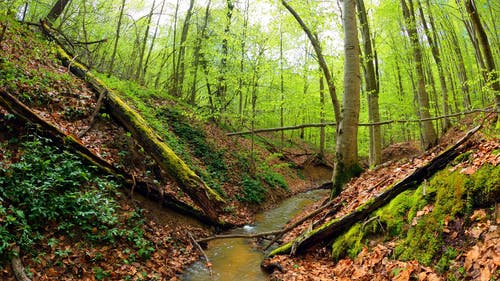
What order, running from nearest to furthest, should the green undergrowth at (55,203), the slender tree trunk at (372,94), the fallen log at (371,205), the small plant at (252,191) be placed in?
the green undergrowth at (55,203) < the fallen log at (371,205) < the slender tree trunk at (372,94) < the small plant at (252,191)

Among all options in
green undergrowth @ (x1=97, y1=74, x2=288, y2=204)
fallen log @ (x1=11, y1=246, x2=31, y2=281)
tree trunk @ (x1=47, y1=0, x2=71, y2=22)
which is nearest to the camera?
fallen log @ (x1=11, y1=246, x2=31, y2=281)

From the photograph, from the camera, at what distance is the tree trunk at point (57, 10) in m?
12.7

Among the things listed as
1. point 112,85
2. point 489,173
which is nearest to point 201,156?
point 112,85

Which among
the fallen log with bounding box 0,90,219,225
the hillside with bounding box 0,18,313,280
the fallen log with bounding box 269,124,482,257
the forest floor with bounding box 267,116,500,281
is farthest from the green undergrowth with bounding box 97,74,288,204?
A: the forest floor with bounding box 267,116,500,281

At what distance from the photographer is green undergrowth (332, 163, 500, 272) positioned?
362cm

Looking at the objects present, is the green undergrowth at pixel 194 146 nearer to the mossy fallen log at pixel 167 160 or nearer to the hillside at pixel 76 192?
the hillside at pixel 76 192

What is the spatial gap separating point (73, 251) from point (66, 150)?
2.49 metres

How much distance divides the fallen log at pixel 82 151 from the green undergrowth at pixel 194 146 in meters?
2.88

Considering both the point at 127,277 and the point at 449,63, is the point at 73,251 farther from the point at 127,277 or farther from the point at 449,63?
the point at 449,63

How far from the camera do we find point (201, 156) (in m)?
12.5

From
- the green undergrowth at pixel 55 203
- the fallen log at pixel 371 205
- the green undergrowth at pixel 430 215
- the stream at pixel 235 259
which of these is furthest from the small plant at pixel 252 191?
the green undergrowth at pixel 430 215

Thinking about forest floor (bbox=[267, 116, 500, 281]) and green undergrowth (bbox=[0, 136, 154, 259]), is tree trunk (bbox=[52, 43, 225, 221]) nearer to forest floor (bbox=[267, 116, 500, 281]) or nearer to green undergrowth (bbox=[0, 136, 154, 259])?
green undergrowth (bbox=[0, 136, 154, 259])

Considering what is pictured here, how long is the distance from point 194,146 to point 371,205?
877 cm

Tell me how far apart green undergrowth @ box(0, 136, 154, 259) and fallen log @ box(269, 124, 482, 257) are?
310cm
